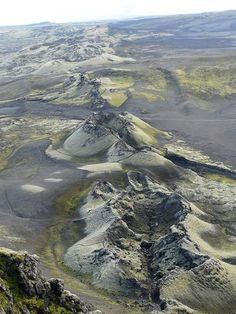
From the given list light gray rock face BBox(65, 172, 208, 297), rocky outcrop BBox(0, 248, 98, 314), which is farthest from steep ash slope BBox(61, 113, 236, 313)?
rocky outcrop BBox(0, 248, 98, 314)

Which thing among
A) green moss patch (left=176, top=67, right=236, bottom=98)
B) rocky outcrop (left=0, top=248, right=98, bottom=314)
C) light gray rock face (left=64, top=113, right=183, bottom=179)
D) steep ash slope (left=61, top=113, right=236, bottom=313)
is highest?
rocky outcrop (left=0, top=248, right=98, bottom=314)

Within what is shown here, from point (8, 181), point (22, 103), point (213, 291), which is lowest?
point (22, 103)

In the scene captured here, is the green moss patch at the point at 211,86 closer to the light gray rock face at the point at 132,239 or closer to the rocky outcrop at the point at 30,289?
the light gray rock face at the point at 132,239

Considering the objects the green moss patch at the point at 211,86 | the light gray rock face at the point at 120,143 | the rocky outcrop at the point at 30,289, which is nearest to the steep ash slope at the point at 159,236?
the light gray rock face at the point at 120,143

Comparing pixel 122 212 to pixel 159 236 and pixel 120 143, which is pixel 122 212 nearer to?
pixel 159 236

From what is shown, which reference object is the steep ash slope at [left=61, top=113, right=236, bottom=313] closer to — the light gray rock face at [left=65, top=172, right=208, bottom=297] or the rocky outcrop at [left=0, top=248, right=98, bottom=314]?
the light gray rock face at [left=65, top=172, right=208, bottom=297]

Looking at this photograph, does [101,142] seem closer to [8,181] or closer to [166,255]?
[8,181]

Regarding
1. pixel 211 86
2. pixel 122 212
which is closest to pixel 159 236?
pixel 122 212

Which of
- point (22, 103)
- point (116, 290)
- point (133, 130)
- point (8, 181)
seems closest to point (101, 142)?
point (133, 130)
